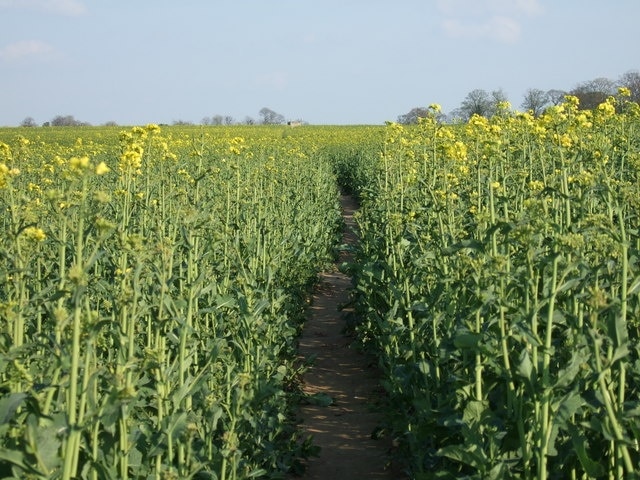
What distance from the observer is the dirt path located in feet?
20.9

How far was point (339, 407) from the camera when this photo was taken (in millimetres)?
7758

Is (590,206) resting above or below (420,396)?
above

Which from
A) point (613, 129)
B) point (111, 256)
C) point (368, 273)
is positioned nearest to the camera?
point (111, 256)

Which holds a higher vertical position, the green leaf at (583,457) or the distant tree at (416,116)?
the distant tree at (416,116)

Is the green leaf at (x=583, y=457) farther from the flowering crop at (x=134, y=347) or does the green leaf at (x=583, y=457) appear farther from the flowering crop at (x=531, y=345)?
the flowering crop at (x=134, y=347)

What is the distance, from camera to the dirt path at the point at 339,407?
20.9ft

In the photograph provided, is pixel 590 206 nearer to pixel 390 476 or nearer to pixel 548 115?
pixel 548 115

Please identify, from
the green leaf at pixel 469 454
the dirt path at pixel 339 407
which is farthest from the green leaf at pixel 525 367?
the dirt path at pixel 339 407

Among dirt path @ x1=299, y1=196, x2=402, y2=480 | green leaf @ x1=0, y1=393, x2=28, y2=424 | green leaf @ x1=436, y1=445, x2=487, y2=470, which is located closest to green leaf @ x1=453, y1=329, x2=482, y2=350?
green leaf @ x1=436, y1=445, x2=487, y2=470

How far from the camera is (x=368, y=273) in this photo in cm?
816

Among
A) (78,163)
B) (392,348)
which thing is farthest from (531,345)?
(392,348)

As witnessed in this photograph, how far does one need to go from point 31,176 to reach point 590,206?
10673 millimetres

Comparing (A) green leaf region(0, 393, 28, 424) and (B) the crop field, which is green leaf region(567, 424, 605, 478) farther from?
(A) green leaf region(0, 393, 28, 424)

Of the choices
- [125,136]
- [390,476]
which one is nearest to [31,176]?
[125,136]
